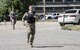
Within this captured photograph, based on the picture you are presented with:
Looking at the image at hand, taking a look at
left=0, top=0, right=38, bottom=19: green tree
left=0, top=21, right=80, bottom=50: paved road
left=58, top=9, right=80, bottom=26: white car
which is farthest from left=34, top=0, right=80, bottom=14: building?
left=0, top=21, right=80, bottom=50: paved road

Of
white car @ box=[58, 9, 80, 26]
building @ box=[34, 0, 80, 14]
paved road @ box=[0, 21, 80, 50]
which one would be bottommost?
building @ box=[34, 0, 80, 14]

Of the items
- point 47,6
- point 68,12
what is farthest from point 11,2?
point 47,6

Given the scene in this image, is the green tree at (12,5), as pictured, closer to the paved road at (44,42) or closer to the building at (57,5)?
the building at (57,5)

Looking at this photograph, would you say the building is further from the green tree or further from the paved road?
the paved road

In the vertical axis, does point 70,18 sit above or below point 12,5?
above

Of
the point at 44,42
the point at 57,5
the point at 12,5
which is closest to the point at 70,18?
the point at 44,42

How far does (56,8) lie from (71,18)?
84.3 meters

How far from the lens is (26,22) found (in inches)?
683

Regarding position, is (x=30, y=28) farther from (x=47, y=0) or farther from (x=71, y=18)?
(x=47, y=0)

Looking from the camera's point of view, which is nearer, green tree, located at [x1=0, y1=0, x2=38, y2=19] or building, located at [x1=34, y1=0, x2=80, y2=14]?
green tree, located at [x1=0, y1=0, x2=38, y2=19]

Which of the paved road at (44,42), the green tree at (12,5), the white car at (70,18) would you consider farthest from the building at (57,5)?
the paved road at (44,42)

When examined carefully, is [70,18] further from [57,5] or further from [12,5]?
[57,5]

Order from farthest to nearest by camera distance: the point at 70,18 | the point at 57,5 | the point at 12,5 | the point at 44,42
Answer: the point at 57,5 < the point at 12,5 < the point at 70,18 < the point at 44,42

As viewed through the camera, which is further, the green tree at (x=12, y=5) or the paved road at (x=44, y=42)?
the green tree at (x=12, y=5)
